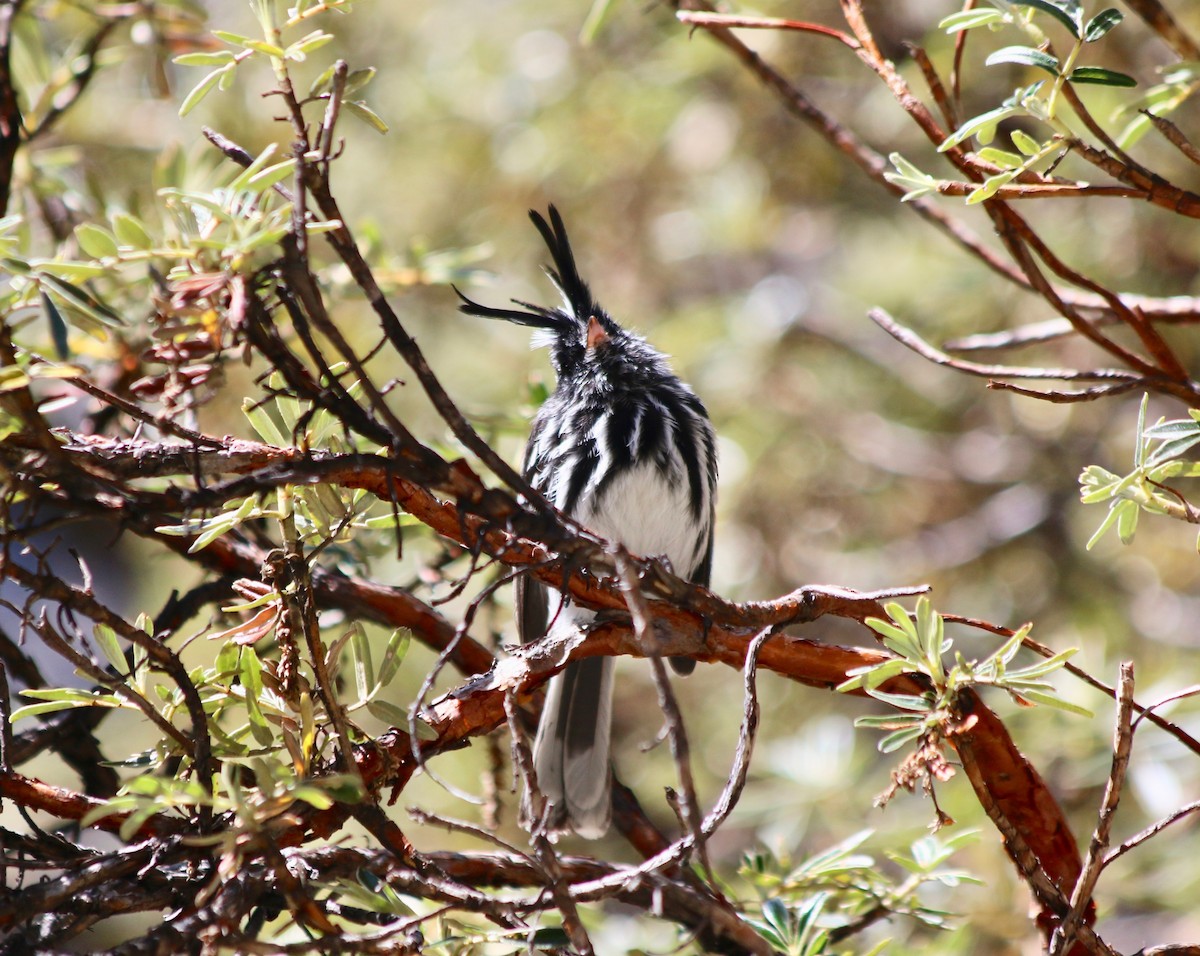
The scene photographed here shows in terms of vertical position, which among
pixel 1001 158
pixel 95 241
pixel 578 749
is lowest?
pixel 578 749

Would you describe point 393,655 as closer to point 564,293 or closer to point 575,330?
point 575,330

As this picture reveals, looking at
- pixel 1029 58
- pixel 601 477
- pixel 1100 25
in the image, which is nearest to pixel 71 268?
pixel 1029 58

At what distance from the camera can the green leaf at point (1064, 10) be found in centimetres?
170

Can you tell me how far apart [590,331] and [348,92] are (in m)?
1.70

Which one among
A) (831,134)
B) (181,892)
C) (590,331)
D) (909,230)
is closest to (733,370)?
(909,230)

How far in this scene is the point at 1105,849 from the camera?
1570 millimetres

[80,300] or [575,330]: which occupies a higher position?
[80,300]

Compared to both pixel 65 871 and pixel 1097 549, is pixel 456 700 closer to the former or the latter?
pixel 65 871

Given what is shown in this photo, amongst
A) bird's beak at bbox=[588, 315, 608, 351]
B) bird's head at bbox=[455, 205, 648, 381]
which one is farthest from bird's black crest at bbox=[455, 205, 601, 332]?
bird's beak at bbox=[588, 315, 608, 351]

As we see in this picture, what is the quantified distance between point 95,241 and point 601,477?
175cm

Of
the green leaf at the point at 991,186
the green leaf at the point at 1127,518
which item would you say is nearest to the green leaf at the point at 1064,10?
the green leaf at the point at 991,186

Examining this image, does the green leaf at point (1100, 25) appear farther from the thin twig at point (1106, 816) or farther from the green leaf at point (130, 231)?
the green leaf at point (130, 231)

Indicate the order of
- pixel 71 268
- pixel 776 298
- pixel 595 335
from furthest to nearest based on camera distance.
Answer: pixel 776 298, pixel 595 335, pixel 71 268

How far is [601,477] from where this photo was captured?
3.01 metres
